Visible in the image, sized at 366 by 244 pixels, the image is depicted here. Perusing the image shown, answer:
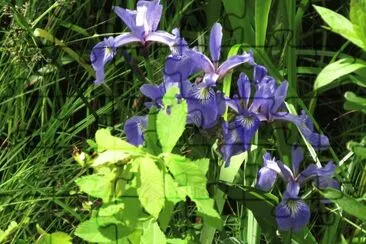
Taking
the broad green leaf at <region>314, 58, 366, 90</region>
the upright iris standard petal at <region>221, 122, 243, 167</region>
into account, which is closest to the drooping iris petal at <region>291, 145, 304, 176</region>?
the upright iris standard petal at <region>221, 122, 243, 167</region>

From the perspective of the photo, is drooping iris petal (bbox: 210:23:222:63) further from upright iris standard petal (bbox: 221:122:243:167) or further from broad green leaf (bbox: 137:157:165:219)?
broad green leaf (bbox: 137:157:165:219)

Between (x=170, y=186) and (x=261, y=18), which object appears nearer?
(x=170, y=186)

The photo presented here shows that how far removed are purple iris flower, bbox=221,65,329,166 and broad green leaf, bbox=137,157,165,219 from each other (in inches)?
6.9

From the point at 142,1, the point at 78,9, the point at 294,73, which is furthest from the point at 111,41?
the point at 78,9

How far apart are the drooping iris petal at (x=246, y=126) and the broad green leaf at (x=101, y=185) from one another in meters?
0.17

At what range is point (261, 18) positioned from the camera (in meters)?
1.14

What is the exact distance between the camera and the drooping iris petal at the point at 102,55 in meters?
0.91

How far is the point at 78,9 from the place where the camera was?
4.99 ft

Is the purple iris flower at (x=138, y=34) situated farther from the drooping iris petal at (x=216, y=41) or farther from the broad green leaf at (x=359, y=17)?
the broad green leaf at (x=359, y=17)

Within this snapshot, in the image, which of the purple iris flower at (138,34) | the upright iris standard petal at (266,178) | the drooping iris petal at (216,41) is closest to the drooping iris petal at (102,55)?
the purple iris flower at (138,34)

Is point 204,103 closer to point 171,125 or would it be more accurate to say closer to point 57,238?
point 171,125

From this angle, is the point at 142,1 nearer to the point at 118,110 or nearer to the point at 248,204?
the point at 248,204

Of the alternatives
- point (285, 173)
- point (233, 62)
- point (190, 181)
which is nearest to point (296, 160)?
point (285, 173)

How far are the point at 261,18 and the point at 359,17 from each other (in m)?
0.41
